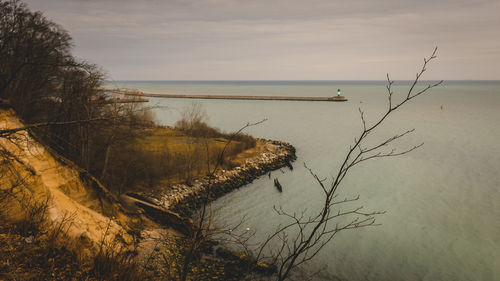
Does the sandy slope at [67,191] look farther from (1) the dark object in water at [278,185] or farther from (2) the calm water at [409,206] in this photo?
(1) the dark object in water at [278,185]

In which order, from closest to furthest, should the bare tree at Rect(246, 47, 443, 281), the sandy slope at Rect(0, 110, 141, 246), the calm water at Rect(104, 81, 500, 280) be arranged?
the bare tree at Rect(246, 47, 443, 281) → the sandy slope at Rect(0, 110, 141, 246) → the calm water at Rect(104, 81, 500, 280)

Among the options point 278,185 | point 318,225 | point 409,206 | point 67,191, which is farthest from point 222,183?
point 318,225

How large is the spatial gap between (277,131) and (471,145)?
3128cm

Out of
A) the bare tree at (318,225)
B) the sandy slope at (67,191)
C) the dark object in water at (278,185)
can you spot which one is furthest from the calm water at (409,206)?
the sandy slope at (67,191)

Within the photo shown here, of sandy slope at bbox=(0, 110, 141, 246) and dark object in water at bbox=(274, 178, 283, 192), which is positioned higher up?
sandy slope at bbox=(0, 110, 141, 246)

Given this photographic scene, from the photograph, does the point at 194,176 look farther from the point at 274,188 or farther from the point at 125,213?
the point at 125,213

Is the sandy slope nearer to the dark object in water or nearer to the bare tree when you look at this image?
the bare tree

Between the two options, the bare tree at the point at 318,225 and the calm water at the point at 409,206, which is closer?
the bare tree at the point at 318,225

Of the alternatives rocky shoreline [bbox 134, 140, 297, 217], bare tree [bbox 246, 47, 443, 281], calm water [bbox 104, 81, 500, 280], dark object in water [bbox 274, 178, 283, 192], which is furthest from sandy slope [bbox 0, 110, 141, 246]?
dark object in water [bbox 274, 178, 283, 192]

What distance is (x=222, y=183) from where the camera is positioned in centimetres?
2567

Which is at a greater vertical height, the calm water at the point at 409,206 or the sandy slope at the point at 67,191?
the sandy slope at the point at 67,191

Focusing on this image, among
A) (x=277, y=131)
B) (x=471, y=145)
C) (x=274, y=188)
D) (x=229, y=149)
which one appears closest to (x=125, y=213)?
(x=274, y=188)

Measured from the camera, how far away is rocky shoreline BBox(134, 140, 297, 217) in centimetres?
2094

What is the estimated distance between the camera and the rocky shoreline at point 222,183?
20938 mm
